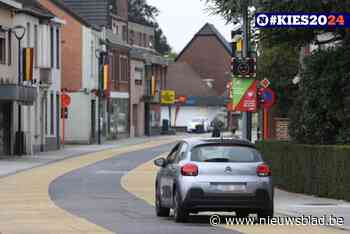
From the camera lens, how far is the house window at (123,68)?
83.2 metres

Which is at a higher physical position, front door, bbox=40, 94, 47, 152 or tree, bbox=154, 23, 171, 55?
tree, bbox=154, 23, 171, 55

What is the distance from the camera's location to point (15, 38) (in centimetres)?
5141

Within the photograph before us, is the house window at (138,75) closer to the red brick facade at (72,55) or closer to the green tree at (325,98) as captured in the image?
the red brick facade at (72,55)

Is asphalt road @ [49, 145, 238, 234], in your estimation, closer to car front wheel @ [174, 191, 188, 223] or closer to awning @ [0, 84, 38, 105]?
car front wheel @ [174, 191, 188, 223]

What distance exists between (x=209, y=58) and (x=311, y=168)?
10460cm

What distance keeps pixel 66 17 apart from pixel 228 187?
173 feet

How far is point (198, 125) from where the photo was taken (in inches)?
4129

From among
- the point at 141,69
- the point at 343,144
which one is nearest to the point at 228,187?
the point at 343,144

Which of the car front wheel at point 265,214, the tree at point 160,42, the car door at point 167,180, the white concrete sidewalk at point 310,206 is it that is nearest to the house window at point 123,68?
the white concrete sidewalk at point 310,206

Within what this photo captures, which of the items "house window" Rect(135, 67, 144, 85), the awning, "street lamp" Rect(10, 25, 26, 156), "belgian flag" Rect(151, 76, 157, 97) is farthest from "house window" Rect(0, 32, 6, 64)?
"belgian flag" Rect(151, 76, 157, 97)

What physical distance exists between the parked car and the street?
58.6 metres

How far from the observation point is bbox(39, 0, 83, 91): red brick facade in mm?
70750

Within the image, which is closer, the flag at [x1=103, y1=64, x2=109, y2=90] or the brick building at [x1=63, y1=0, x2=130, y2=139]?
the flag at [x1=103, y1=64, x2=109, y2=90]

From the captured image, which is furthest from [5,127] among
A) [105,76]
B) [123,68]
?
[123,68]
